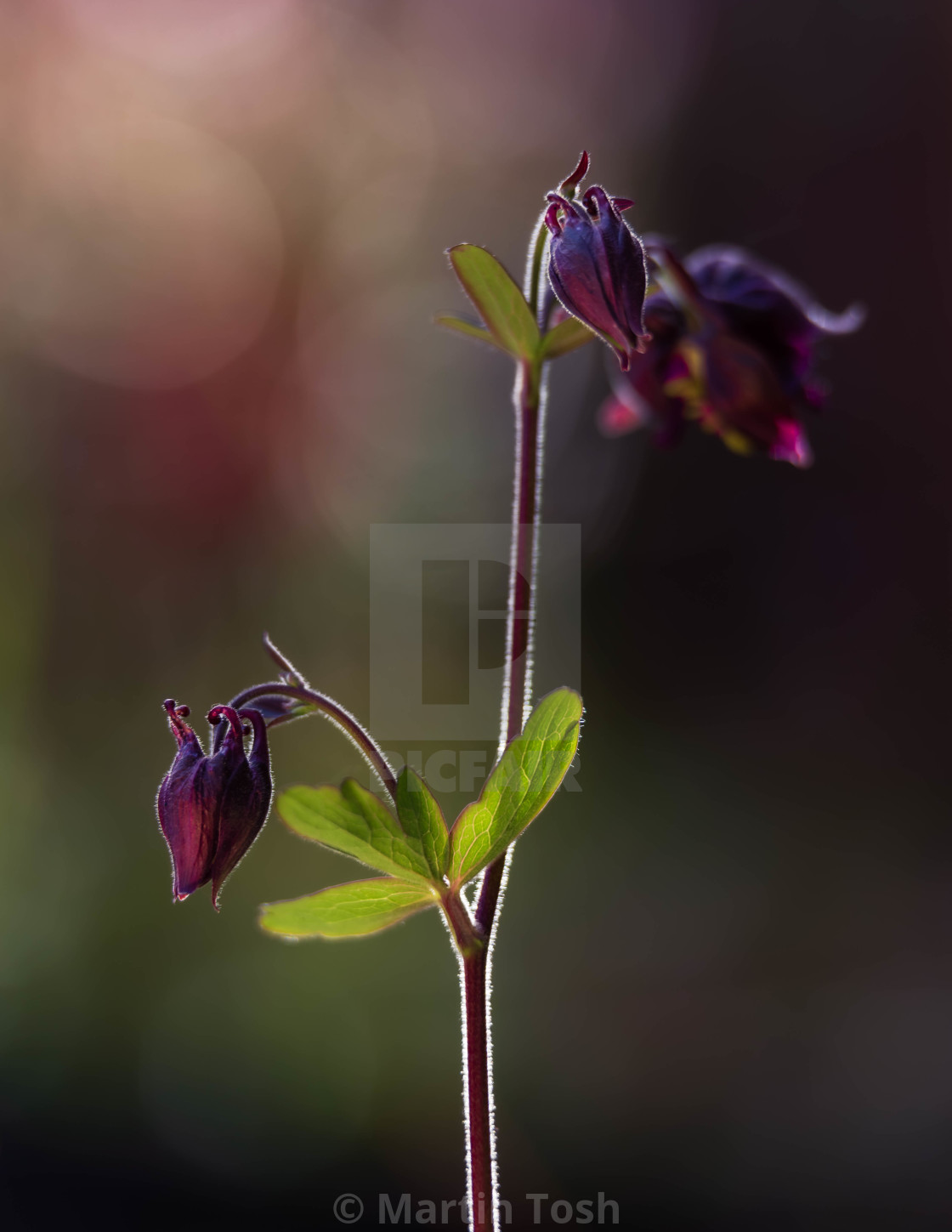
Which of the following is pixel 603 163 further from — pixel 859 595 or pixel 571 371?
pixel 859 595

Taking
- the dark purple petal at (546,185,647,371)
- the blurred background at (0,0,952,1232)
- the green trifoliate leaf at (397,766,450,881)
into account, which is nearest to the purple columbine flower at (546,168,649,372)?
the dark purple petal at (546,185,647,371)

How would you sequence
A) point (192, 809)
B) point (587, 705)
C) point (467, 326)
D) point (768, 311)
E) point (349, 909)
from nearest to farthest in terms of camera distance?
point (192, 809), point (349, 909), point (467, 326), point (768, 311), point (587, 705)

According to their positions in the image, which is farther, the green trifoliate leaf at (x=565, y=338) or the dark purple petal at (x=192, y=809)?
the green trifoliate leaf at (x=565, y=338)

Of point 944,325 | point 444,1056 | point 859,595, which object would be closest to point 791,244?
point 944,325

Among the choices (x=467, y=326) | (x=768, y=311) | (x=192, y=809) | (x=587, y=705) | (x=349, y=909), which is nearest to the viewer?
(x=192, y=809)

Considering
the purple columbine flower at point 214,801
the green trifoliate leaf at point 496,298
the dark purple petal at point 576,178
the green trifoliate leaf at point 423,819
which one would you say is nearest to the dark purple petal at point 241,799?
the purple columbine flower at point 214,801

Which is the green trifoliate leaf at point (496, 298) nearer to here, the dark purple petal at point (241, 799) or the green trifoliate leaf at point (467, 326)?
the green trifoliate leaf at point (467, 326)

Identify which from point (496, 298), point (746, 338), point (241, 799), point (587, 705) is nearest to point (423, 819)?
point (241, 799)

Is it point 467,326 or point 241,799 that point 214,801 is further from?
point 467,326
